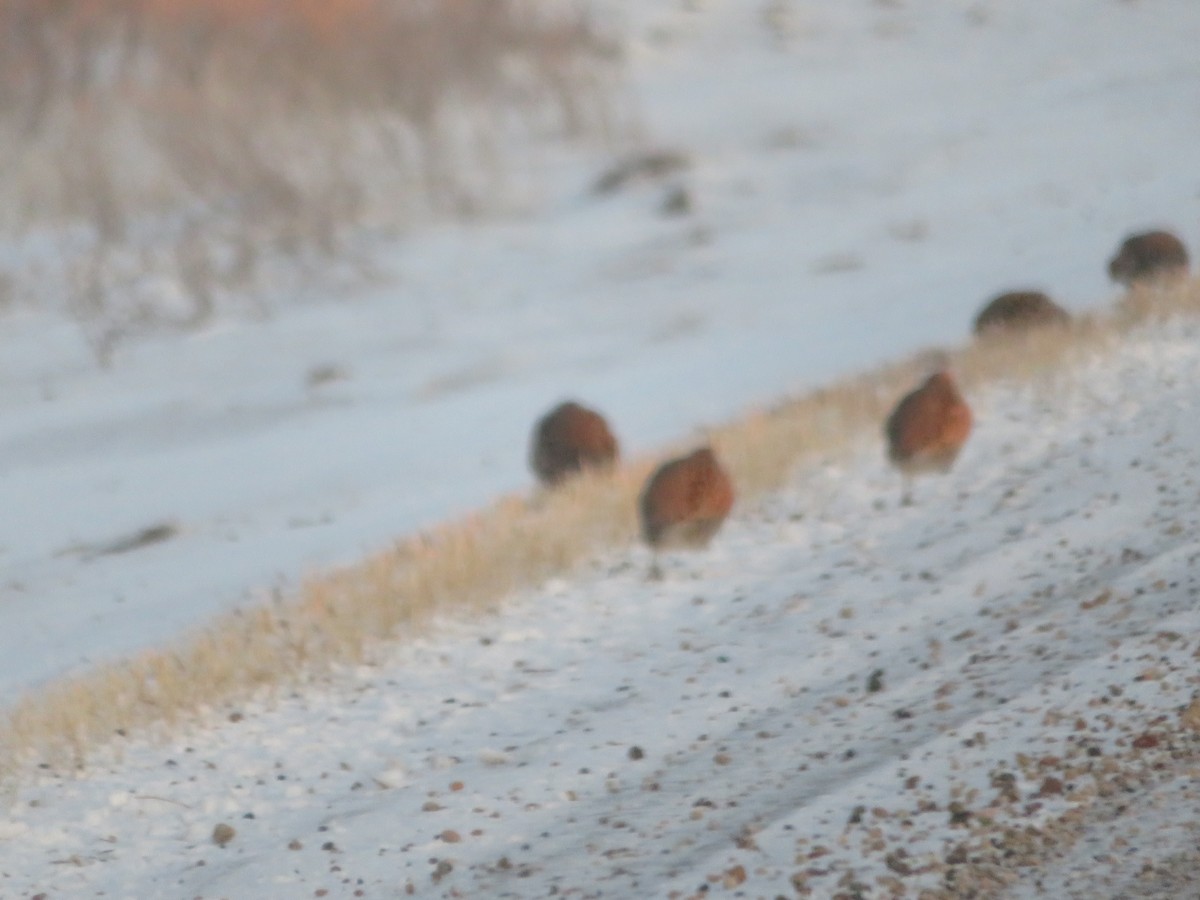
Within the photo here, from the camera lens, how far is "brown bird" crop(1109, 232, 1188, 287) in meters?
11.6

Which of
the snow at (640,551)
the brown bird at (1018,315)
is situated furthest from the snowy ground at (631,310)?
the brown bird at (1018,315)

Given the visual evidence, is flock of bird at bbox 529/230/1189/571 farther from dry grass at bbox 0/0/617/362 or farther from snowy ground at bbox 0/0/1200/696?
dry grass at bbox 0/0/617/362

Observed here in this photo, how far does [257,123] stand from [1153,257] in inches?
621

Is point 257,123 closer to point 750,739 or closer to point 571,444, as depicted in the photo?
point 571,444

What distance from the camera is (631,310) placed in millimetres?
17344

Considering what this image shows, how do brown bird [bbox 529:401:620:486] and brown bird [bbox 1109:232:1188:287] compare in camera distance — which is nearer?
brown bird [bbox 529:401:620:486]

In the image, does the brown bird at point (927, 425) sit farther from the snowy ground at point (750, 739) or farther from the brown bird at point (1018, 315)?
the brown bird at point (1018, 315)

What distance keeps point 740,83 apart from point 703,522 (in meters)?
19.5

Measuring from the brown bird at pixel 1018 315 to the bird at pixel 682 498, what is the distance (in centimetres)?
425

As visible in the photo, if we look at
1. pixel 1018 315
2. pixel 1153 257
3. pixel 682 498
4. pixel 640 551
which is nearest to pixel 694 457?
pixel 682 498

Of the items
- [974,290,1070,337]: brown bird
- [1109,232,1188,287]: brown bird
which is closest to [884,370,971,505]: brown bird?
[974,290,1070,337]: brown bird

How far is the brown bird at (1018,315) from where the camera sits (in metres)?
10.7

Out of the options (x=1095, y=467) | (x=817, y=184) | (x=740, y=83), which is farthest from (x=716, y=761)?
(x=740, y=83)

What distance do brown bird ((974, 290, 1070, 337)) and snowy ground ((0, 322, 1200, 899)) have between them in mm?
3261
